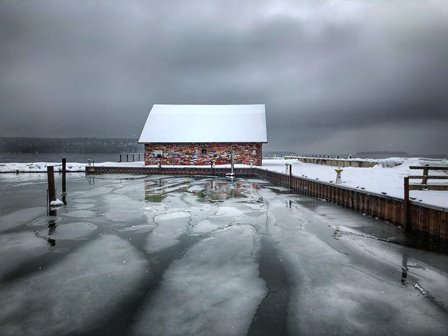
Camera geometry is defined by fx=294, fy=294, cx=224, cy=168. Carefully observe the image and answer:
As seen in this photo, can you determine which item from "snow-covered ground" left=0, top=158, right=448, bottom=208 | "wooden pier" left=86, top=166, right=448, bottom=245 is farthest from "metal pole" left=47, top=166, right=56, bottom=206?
"snow-covered ground" left=0, top=158, right=448, bottom=208

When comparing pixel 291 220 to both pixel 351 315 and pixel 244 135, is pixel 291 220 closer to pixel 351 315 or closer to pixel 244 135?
pixel 351 315

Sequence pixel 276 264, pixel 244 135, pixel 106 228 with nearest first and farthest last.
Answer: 1. pixel 276 264
2. pixel 106 228
3. pixel 244 135

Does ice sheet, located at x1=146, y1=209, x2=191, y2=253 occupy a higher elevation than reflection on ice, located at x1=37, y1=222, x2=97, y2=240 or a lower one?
higher

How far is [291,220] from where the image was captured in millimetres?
11859

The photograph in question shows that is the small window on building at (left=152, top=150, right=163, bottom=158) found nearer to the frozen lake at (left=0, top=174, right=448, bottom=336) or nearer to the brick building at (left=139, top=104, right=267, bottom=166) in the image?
the brick building at (left=139, top=104, right=267, bottom=166)

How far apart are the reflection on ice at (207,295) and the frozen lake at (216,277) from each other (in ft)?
0.08

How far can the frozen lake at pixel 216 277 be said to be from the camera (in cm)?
475

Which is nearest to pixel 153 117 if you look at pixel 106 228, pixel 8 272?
pixel 106 228

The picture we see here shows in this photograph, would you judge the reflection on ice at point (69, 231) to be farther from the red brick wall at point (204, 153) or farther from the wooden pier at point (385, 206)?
the red brick wall at point (204, 153)

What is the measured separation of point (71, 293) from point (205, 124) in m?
35.6

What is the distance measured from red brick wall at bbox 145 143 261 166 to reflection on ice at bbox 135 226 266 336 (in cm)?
2944

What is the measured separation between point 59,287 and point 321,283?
542 centimetres

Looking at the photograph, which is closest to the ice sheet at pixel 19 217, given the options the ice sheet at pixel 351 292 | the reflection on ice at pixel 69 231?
the reflection on ice at pixel 69 231

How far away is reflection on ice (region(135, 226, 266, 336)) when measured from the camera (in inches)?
183
